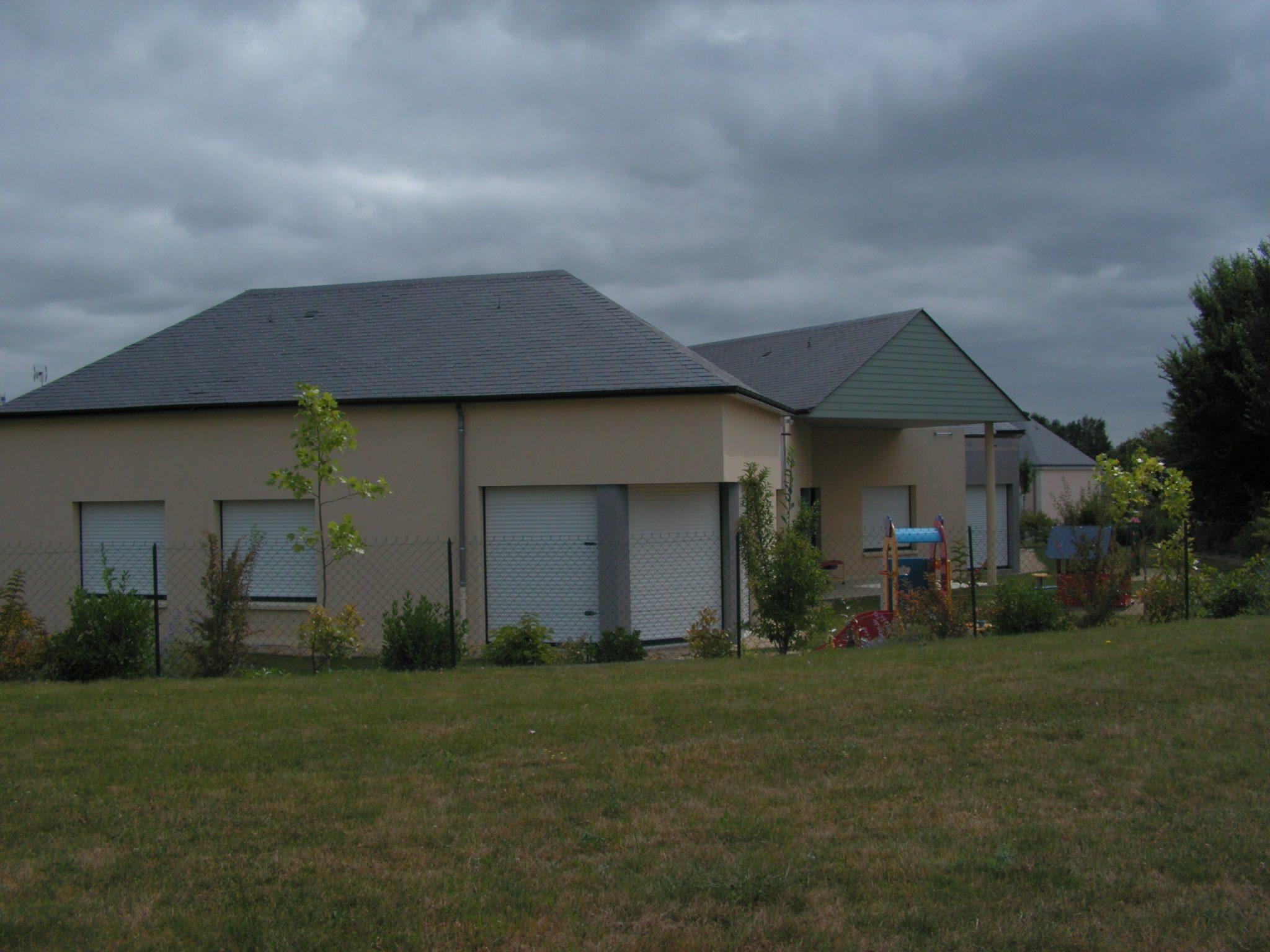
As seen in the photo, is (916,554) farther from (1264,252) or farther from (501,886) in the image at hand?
(501,886)

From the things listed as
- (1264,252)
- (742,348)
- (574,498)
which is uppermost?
(1264,252)

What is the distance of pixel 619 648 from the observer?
12.5m

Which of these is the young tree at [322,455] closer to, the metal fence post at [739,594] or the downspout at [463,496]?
the downspout at [463,496]

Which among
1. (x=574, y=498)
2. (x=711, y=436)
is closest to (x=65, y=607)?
(x=574, y=498)

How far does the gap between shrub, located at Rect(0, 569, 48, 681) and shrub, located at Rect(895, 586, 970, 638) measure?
416 inches

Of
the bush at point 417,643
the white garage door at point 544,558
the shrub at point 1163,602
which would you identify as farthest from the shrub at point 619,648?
the shrub at point 1163,602

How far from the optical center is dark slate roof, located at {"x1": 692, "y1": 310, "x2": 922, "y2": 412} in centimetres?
2292

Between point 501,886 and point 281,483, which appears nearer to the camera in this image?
point 501,886

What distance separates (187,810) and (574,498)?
31.9 feet

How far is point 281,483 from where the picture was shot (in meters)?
12.1

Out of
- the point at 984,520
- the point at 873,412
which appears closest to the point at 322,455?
the point at 873,412

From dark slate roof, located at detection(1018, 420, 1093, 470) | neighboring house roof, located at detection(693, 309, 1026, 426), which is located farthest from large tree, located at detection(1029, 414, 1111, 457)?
neighboring house roof, located at detection(693, 309, 1026, 426)

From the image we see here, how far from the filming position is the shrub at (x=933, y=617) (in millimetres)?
13172

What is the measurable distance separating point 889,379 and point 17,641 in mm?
17764
